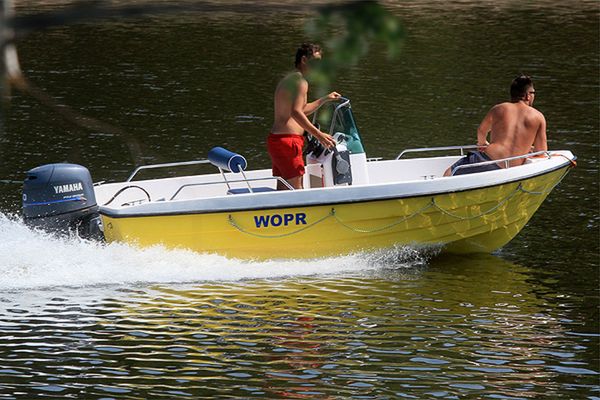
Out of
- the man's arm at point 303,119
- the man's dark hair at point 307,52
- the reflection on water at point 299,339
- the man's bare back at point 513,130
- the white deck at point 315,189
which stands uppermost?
the man's dark hair at point 307,52

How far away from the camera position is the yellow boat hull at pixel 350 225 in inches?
411

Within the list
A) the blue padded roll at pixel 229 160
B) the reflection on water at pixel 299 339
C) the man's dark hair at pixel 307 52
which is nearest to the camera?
the reflection on water at pixel 299 339

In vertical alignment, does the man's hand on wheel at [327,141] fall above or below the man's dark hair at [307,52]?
below

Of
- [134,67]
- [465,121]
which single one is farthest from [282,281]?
[134,67]

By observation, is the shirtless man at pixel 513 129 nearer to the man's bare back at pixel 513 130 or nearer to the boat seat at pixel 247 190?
the man's bare back at pixel 513 130

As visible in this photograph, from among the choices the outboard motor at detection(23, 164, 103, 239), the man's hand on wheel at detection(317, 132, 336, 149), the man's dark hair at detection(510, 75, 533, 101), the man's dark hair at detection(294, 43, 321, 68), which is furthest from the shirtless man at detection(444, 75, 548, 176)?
the outboard motor at detection(23, 164, 103, 239)

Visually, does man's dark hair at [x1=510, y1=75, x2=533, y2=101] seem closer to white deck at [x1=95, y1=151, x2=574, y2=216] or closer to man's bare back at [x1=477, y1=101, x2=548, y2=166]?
man's bare back at [x1=477, y1=101, x2=548, y2=166]

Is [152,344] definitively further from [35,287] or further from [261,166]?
[261,166]

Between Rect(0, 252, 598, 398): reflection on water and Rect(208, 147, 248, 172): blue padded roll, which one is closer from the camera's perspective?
Rect(0, 252, 598, 398): reflection on water

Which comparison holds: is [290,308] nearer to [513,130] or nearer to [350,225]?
[350,225]

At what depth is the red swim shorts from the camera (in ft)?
35.4

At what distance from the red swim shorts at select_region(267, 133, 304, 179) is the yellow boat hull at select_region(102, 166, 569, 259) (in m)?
0.41

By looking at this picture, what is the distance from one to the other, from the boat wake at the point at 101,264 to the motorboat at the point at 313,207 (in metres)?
0.10

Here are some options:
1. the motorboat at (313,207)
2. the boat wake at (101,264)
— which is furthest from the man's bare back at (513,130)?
the boat wake at (101,264)
